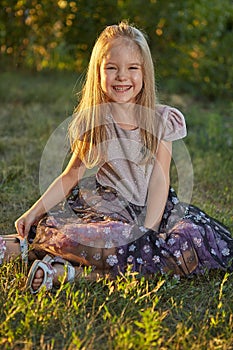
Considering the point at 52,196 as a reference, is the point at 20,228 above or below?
below

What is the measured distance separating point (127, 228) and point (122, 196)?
0.30m

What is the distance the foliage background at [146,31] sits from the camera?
6.28 meters

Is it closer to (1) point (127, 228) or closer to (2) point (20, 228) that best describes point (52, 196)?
(2) point (20, 228)

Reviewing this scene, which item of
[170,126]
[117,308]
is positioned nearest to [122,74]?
[170,126]

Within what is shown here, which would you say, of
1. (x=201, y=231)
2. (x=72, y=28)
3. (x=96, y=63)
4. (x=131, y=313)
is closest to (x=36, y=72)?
(x=72, y=28)

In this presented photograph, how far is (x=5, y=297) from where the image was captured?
101 inches

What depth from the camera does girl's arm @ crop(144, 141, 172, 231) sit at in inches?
120

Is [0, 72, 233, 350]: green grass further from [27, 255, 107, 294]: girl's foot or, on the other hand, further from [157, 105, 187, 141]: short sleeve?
[157, 105, 187, 141]: short sleeve

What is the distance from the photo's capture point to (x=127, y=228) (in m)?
2.86

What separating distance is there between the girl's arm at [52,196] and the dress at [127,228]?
1.5 inches

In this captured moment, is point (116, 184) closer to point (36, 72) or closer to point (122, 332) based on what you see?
point (122, 332)

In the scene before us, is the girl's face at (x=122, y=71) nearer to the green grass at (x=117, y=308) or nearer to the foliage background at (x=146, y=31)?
the green grass at (x=117, y=308)

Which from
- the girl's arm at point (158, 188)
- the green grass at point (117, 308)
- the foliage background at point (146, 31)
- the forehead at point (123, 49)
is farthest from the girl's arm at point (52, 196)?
the foliage background at point (146, 31)

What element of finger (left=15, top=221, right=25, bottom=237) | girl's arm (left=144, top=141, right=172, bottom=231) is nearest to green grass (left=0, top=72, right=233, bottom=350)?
finger (left=15, top=221, right=25, bottom=237)
